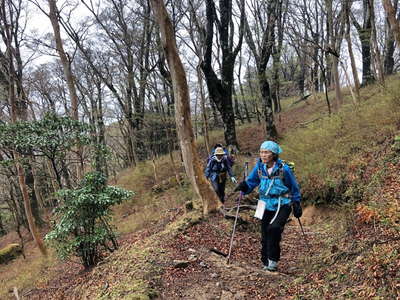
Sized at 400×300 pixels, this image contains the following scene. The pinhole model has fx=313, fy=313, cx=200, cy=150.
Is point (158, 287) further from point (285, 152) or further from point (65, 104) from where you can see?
point (65, 104)

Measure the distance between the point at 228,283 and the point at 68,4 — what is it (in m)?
12.6

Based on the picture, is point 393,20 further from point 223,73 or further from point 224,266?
point 224,266

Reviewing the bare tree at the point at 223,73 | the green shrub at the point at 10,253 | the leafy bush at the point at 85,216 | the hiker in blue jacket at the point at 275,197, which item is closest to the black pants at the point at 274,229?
the hiker in blue jacket at the point at 275,197

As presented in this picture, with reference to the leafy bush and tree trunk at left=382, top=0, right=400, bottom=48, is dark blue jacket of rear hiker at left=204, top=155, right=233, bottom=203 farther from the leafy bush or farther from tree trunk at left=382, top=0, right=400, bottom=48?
tree trunk at left=382, top=0, right=400, bottom=48

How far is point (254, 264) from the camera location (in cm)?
510

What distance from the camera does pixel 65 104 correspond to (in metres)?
27.8

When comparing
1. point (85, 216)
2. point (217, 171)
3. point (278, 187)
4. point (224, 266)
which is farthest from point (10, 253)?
point (278, 187)

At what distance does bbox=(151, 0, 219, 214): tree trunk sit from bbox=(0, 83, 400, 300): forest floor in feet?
1.80

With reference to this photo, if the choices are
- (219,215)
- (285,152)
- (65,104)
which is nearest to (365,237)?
(219,215)

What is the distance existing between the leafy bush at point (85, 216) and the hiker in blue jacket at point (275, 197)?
3.80 meters

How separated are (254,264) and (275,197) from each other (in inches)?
50.7

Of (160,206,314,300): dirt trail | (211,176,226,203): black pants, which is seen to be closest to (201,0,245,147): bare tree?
(211,176,226,203): black pants

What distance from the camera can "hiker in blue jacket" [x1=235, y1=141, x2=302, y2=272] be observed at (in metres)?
4.50

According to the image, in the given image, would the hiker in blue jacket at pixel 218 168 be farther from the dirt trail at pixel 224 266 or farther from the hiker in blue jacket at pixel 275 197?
the hiker in blue jacket at pixel 275 197
